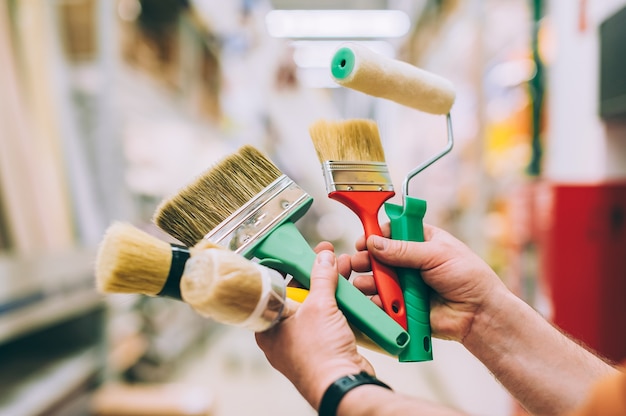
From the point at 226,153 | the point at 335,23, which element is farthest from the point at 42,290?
the point at 335,23

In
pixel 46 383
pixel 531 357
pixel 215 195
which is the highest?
pixel 215 195

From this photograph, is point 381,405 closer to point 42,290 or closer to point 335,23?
point 42,290

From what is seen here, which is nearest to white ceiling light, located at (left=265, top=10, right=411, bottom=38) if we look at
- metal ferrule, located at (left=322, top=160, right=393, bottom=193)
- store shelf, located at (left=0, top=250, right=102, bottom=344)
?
store shelf, located at (left=0, top=250, right=102, bottom=344)

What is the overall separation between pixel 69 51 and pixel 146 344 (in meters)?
1.84

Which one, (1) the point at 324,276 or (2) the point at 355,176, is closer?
(1) the point at 324,276

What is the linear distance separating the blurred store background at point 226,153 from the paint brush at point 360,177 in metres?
0.27

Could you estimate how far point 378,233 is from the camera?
0.84m

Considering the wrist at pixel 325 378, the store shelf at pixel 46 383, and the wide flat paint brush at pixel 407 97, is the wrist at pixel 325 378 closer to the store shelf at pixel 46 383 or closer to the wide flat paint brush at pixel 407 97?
the wide flat paint brush at pixel 407 97

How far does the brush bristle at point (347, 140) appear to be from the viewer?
81 centimetres

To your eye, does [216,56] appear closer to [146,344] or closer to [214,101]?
[214,101]

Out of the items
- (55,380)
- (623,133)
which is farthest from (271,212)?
(55,380)

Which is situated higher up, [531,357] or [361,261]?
[361,261]

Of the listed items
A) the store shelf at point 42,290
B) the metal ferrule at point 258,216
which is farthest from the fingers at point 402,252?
the store shelf at point 42,290

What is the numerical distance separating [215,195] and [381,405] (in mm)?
396
